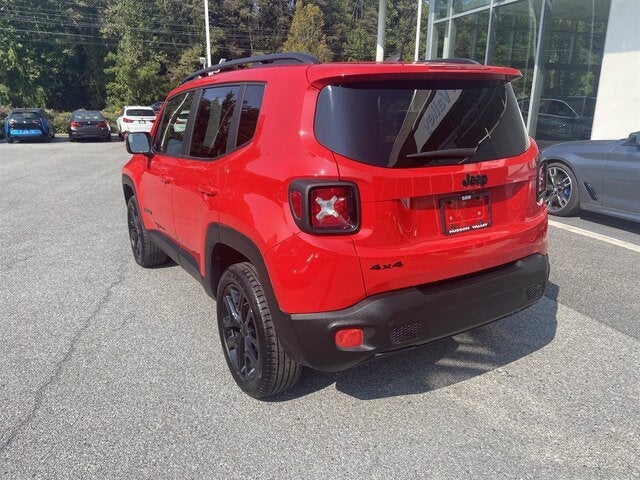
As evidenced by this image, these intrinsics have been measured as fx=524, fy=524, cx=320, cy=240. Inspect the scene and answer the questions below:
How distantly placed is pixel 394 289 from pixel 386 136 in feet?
2.32

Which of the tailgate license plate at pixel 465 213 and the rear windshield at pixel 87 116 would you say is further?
the rear windshield at pixel 87 116

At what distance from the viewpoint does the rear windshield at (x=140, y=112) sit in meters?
23.7

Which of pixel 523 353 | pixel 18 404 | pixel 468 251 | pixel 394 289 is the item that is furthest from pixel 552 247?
pixel 18 404

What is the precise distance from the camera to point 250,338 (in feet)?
9.28

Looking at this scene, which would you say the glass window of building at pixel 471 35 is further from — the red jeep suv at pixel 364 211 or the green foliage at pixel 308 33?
the green foliage at pixel 308 33

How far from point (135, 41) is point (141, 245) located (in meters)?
45.9

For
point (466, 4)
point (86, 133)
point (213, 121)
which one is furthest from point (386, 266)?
point (86, 133)

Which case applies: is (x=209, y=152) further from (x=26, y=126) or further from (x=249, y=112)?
(x=26, y=126)

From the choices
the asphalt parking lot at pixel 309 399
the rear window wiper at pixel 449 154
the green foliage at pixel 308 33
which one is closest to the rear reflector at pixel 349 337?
the asphalt parking lot at pixel 309 399

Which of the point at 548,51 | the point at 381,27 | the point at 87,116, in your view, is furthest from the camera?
the point at 87,116

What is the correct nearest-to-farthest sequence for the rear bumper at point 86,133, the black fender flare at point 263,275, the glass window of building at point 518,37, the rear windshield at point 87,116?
the black fender flare at point 263,275 < the glass window of building at point 518,37 < the rear bumper at point 86,133 < the rear windshield at point 87,116

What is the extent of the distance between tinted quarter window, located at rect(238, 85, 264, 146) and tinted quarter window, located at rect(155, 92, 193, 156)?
37.7 inches

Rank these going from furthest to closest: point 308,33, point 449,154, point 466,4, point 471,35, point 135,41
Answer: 1. point 135,41
2. point 308,33
3. point 466,4
4. point 471,35
5. point 449,154

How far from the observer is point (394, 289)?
7.97ft
